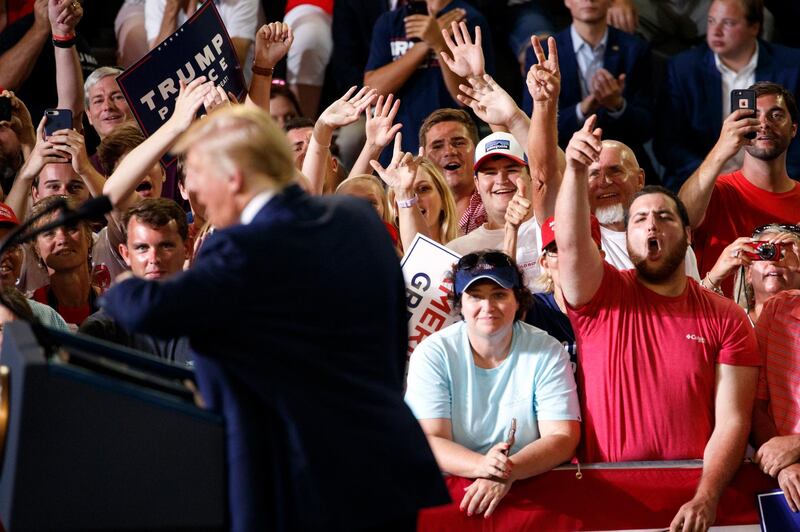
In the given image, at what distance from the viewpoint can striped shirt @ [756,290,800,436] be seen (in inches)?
173

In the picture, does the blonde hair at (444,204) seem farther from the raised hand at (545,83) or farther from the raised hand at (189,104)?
the raised hand at (189,104)

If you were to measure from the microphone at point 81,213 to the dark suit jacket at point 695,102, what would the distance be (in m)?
5.15

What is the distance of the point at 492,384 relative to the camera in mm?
4363

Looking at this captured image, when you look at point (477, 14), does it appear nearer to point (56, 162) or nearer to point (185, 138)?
point (56, 162)

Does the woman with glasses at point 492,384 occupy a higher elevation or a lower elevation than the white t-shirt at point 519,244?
lower

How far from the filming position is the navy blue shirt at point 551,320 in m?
4.71

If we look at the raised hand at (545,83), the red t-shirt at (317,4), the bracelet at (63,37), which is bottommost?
→ the raised hand at (545,83)

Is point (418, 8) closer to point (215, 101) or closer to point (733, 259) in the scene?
point (215, 101)

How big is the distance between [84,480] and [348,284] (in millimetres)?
696

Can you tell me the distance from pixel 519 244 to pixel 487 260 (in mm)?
1067

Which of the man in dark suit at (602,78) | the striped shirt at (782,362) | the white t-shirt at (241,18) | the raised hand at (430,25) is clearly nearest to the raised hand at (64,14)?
the white t-shirt at (241,18)

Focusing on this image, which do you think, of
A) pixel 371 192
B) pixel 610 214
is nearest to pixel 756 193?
pixel 610 214

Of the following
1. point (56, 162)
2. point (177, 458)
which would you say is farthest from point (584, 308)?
point (56, 162)

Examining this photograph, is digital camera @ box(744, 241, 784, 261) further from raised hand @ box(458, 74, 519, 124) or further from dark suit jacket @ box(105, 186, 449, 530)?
dark suit jacket @ box(105, 186, 449, 530)
